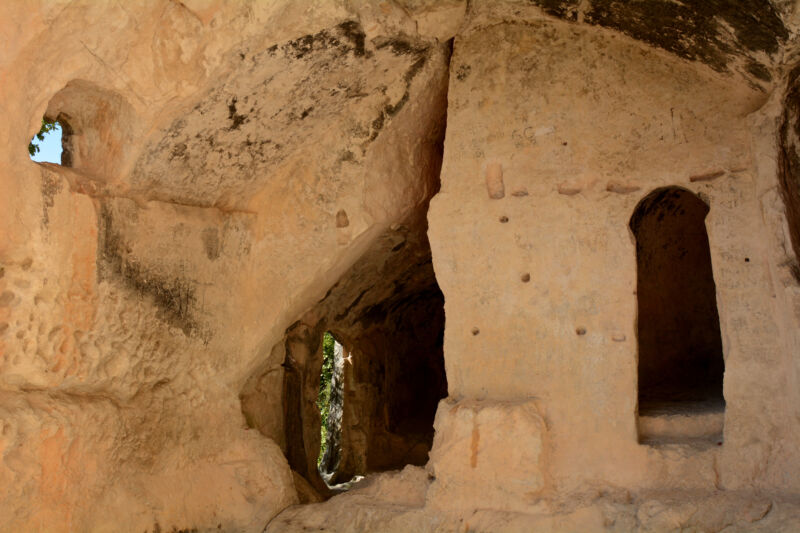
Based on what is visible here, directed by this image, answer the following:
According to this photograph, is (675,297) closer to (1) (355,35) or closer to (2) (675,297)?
(2) (675,297)

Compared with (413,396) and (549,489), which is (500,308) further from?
(413,396)

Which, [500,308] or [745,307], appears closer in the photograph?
[745,307]

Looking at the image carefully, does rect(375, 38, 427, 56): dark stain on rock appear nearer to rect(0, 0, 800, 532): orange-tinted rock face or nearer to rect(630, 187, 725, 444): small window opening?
rect(0, 0, 800, 532): orange-tinted rock face

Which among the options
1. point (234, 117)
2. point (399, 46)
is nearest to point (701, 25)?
point (399, 46)

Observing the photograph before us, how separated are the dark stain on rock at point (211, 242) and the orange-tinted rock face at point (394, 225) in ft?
0.13

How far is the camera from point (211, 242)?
458cm

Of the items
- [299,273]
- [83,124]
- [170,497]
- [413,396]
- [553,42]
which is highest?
[553,42]

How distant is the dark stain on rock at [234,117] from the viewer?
160 inches

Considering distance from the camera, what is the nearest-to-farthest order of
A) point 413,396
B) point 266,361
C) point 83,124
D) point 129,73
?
point 129,73 → point 83,124 → point 266,361 → point 413,396

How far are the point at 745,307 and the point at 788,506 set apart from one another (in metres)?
0.89

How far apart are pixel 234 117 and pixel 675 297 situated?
10.8ft

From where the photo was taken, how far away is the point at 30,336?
138 inches

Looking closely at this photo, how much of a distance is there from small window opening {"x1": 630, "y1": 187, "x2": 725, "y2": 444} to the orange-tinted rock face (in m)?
0.73

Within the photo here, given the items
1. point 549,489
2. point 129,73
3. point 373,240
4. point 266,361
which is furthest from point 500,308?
point 129,73
